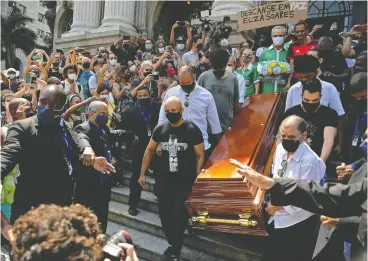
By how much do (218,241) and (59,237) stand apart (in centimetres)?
296

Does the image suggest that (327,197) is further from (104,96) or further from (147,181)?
(104,96)

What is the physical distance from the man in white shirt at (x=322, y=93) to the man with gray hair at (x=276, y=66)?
1.20 m

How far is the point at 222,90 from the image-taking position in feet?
15.1

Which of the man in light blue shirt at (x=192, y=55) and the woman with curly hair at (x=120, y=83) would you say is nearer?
the woman with curly hair at (x=120, y=83)

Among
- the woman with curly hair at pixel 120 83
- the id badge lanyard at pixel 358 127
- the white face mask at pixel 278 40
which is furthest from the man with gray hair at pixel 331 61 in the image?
the woman with curly hair at pixel 120 83

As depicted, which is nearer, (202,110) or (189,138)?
(189,138)

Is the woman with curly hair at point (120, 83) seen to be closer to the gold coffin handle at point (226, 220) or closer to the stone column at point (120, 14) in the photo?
the gold coffin handle at point (226, 220)

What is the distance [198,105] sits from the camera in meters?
4.30

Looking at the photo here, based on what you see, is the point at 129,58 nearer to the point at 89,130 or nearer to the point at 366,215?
the point at 89,130

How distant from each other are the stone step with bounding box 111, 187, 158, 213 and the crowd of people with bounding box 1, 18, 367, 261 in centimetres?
19

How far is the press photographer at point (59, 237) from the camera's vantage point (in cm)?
126

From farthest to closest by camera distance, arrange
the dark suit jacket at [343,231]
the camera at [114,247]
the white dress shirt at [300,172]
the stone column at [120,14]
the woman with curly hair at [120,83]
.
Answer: the stone column at [120,14] < the woman with curly hair at [120,83] < the white dress shirt at [300,172] < the dark suit jacket at [343,231] < the camera at [114,247]

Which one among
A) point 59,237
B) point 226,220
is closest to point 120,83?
point 226,220

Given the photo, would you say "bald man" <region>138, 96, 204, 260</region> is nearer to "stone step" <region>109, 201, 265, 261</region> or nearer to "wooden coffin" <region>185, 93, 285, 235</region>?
"wooden coffin" <region>185, 93, 285, 235</region>
